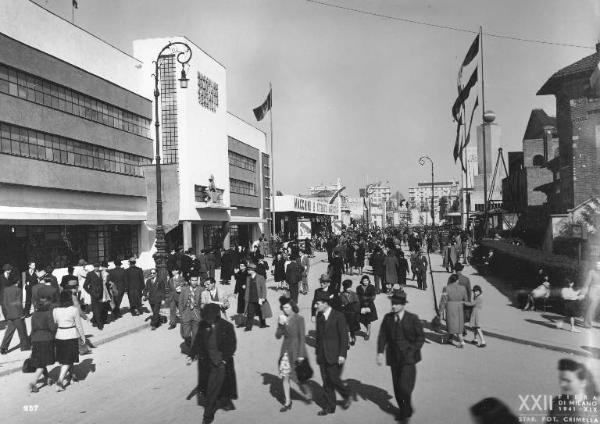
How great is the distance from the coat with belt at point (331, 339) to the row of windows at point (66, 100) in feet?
55.0

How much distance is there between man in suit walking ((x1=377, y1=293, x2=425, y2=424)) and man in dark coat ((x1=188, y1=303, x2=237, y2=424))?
6.51ft

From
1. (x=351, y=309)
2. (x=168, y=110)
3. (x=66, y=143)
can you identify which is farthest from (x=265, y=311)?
(x=168, y=110)

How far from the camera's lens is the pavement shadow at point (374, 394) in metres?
6.75

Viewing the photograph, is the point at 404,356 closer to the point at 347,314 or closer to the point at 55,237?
the point at 347,314

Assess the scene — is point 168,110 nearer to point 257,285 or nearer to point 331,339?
point 257,285

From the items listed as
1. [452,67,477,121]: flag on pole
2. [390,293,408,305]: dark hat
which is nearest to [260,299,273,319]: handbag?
[390,293,408,305]: dark hat

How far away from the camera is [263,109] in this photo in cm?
4062

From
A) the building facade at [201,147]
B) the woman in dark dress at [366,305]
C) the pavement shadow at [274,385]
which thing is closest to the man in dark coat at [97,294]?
the pavement shadow at [274,385]

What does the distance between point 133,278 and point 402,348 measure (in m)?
9.70

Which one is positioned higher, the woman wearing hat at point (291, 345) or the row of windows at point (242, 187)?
the row of windows at point (242, 187)

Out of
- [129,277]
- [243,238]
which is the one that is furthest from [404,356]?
[243,238]

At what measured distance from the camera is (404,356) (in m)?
6.37

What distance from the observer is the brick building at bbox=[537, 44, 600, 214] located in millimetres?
25641

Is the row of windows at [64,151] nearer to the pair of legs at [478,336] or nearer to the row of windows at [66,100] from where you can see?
the row of windows at [66,100]
